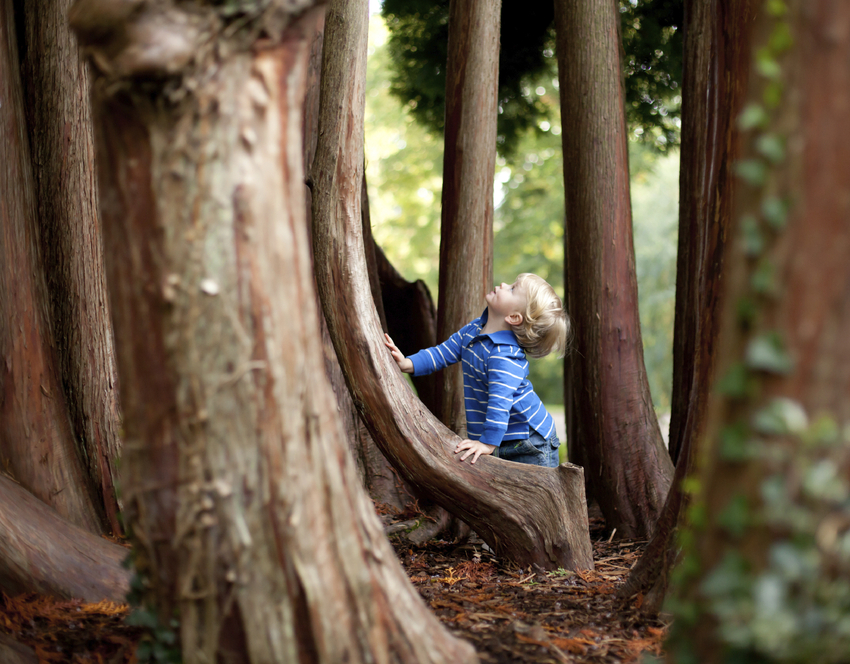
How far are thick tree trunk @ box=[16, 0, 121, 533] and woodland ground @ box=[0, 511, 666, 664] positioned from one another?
38.1 inches

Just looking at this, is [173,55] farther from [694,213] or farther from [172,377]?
[694,213]

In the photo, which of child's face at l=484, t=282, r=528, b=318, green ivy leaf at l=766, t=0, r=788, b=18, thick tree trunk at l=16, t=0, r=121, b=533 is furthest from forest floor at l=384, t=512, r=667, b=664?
thick tree trunk at l=16, t=0, r=121, b=533

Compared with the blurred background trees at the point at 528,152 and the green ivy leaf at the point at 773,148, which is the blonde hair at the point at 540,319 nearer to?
the green ivy leaf at the point at 773,148

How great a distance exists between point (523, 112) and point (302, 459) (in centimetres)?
552

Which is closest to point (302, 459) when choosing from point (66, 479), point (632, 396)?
point (66, 479)

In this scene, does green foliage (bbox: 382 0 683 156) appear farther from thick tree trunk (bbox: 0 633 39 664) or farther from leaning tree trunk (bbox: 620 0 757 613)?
thick tree trunk (bbox: 0 633 39 664)

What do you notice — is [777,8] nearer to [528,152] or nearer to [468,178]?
[468,178]

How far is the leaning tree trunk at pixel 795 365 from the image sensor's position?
120 cm

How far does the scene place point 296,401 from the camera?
1542mm

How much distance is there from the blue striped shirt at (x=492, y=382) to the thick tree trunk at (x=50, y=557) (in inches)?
65.8

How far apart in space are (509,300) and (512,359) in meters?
0.32

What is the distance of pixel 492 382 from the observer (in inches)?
138

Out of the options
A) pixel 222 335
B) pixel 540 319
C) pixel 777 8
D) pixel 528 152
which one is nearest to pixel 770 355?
pixel 777 8

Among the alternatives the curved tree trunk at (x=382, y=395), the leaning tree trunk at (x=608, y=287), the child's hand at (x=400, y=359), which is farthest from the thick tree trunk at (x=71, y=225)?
the leaning tree trunk at (x=608, y=287)
